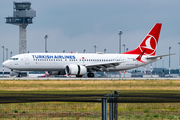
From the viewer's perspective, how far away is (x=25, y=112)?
18672mm

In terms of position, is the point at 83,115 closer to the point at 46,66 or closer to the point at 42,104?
the point at 42,104

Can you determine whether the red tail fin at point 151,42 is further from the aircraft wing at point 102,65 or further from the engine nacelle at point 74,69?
the engine nacelle at point 74,69

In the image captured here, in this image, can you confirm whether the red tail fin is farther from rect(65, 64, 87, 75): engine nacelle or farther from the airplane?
rect(65, 64, 87, 75): engine nacelle

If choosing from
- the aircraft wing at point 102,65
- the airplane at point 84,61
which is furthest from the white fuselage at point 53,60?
the aircraft wing at point 102,65

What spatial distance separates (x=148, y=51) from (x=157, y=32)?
13.9 ft

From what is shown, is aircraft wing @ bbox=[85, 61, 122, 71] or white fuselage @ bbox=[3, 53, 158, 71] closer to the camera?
white fuselage @ bbox=[3, 53, 158, 71]

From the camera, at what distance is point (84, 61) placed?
58.5 m

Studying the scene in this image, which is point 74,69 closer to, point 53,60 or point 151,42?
point 53,60

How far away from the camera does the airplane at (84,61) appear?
179 ft

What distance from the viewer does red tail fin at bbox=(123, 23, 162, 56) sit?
64.1 metres

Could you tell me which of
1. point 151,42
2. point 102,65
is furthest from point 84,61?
point 151,42

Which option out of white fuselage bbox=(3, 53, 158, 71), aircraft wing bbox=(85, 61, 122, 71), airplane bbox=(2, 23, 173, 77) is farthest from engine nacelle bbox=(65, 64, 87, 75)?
aircraft wing bbox=(85, 61, 122, 71)

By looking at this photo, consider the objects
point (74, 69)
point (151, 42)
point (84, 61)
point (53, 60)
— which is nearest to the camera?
point (53, 60)

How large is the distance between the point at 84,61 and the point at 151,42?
574 inches
